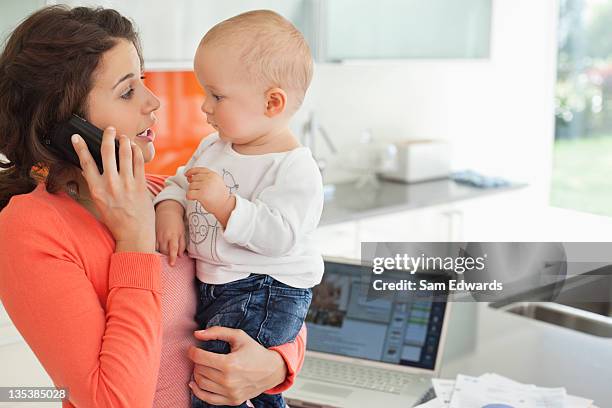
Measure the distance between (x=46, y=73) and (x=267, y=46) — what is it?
1.14ft

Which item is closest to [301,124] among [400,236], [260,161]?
[400,236]

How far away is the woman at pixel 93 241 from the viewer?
1.12m

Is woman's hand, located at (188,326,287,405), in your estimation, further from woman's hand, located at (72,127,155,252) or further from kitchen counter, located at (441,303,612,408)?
kitchen counter, located at (441,303,612,408)

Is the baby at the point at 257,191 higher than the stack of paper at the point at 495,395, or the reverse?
the baby at the point at 257,191

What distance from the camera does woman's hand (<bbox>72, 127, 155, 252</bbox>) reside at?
46.4 inches

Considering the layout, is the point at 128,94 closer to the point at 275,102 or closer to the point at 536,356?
the point at 275,102

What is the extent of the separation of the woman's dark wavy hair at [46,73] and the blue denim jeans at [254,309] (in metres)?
0.32

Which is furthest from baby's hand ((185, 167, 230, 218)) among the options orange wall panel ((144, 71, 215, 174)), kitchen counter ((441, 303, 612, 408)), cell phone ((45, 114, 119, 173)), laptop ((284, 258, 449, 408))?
orange wall panel ((144, 71, 215, 174))

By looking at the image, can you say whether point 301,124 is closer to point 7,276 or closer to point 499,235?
point 499,235

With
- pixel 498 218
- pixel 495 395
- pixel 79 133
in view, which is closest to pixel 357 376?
pixel 495 395

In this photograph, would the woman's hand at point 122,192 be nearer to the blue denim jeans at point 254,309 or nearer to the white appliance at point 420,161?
the blue denim jeans at point 254,309

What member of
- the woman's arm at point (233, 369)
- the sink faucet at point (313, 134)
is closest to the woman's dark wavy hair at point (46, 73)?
the woman's arm at point (233, 369)

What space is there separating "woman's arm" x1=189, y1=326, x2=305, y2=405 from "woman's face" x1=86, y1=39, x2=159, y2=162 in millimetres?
342

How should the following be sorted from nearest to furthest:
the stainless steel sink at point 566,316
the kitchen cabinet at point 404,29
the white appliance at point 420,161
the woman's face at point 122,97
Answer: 1. the woman's face at point 122,97
2. the stainless steel sink at point 566,316
3. the kitchen cabinet at point 404,29
4. the white appliance at point 420,161
